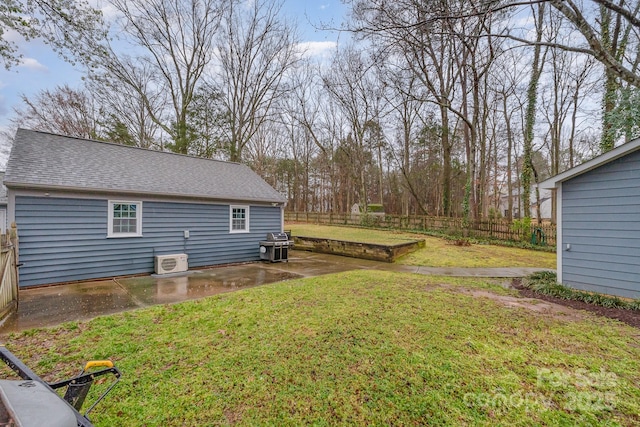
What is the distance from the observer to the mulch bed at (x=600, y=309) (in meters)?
4.32

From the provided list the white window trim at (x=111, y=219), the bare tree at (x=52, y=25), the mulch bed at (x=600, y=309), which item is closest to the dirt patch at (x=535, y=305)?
the mulch bed at (x=600, y=309)

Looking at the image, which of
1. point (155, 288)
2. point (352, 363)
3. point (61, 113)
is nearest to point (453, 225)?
point (352, 363)

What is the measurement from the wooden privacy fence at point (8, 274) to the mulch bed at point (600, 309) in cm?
899

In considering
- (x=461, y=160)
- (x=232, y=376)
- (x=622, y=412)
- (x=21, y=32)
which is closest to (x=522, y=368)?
(x=622, y=412)

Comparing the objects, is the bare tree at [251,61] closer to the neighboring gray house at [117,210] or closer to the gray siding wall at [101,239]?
the neighboring gray house at [117,210]

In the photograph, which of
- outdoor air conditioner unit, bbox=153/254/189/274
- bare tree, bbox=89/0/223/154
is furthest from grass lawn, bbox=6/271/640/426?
bare tree, bbox=89/0/223/154

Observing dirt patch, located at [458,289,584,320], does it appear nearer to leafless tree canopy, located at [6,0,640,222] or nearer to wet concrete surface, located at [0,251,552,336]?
wet concrete surface, located at [0,251,552,336]

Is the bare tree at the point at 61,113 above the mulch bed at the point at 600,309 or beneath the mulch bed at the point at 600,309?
above

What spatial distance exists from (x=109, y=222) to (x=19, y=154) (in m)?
2.27

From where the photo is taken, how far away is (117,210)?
6707 millimetres

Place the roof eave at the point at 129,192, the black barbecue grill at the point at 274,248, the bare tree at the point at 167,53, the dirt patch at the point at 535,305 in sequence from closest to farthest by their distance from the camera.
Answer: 1. the dirt patch at the point at 535,305
2. the roof eave at the point at 129,192
3. the black barbecue grill at the point at 274,248
4. the bare tree at the point at 167,53

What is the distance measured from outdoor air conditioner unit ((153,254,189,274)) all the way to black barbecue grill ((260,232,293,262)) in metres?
2.46

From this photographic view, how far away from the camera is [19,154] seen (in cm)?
605

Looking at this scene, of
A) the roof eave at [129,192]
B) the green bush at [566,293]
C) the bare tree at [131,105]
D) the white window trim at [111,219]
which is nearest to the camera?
the green bush at [566,293]
